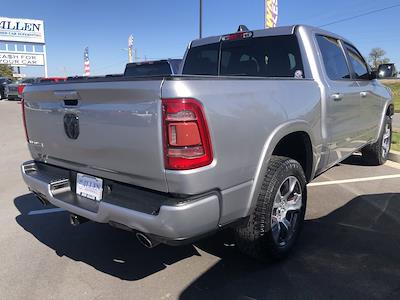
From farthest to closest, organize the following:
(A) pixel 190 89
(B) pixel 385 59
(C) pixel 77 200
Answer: (B) pixel 385 59, (C) pixel 77 200, (A) pixel 190 89

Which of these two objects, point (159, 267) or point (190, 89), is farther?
point (159, 267)

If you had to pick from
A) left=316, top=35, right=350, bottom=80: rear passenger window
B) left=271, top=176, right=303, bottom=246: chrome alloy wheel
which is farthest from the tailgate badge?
left=316, top=35, right=350, bottom=80: rear passenger window

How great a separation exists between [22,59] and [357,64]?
4581cm

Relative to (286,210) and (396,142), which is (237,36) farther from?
(396,142)

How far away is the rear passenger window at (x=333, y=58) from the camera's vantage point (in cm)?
453

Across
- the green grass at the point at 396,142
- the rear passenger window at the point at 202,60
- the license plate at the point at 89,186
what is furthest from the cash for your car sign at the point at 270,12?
the license plate at the point at 89,186

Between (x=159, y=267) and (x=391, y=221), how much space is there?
258 cm

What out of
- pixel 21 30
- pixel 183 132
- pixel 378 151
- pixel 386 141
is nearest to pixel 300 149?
pixel 183 132

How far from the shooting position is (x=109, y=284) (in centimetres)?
332

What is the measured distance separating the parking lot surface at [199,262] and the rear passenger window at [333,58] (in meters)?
1.55

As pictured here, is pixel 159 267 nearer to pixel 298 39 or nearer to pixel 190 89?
pixel 190 89

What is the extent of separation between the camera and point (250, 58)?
473 centimetres

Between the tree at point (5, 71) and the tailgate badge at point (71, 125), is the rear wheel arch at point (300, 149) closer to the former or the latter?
the tailgate badge at point (71, 125)

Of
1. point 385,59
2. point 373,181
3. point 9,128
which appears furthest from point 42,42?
point 385,59
